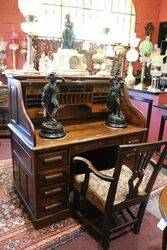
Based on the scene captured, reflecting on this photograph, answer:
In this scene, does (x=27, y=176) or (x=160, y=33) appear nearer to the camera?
(x=27, y=176)

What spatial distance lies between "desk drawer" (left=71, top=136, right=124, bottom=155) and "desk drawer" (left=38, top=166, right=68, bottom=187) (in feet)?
0.59

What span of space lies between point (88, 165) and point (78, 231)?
0.68 m

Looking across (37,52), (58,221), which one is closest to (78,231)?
(58,221)

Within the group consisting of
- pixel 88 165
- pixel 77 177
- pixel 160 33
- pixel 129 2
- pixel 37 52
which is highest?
pixel 129 2

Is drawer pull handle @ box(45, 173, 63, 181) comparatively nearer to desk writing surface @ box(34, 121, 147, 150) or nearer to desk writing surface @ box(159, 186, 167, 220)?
desk writing surface @ box(34, 121, 147, 150)

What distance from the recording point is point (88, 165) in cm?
175

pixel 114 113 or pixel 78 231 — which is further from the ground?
pixel 114 113

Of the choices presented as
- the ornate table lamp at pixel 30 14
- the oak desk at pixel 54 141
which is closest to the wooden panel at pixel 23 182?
the oak desk at pixel 54 141

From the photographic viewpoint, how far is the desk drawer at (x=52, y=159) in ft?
5.93

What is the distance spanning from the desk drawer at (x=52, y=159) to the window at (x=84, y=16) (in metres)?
3.37

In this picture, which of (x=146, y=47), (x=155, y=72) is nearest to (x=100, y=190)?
(x=155, y=72)

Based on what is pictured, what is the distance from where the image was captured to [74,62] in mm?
2338

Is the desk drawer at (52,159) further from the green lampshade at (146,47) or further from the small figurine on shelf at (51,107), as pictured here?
the green lampshade at (146,47)

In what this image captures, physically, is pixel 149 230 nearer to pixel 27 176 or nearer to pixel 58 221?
pixel 58 221
